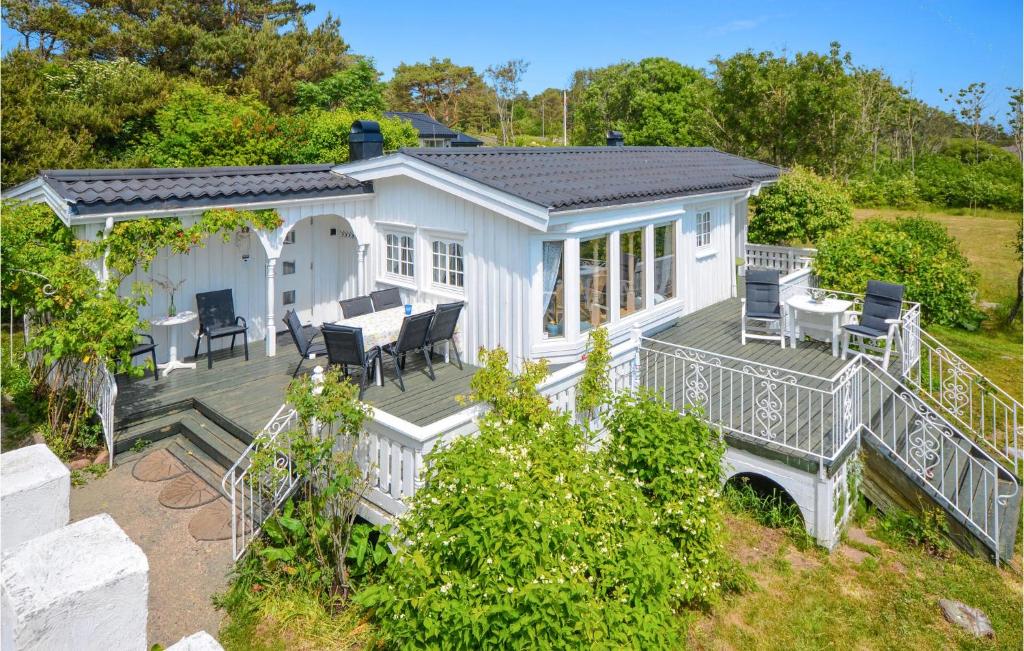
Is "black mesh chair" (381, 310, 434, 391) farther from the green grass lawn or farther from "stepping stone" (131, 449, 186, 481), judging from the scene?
the green grass lawn

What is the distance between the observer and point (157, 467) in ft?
24.5

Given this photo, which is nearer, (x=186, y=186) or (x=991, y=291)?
(x=186, y=186)

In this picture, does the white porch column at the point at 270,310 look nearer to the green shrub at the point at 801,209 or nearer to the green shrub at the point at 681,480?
the green shrub at the point at 681,480

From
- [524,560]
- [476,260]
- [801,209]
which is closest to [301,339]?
[476,260]

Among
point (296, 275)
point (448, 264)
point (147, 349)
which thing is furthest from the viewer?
point (296, 275)

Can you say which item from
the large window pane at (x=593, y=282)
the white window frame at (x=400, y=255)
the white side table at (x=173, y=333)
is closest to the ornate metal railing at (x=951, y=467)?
the large window pane at (x=593, y=282)

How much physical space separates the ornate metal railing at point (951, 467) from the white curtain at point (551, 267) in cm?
394

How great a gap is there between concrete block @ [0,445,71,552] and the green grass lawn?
13359 mm

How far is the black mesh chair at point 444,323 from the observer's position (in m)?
8.95

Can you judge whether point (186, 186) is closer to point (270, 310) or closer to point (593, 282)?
point (270, 310)

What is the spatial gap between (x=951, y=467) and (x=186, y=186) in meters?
10.4

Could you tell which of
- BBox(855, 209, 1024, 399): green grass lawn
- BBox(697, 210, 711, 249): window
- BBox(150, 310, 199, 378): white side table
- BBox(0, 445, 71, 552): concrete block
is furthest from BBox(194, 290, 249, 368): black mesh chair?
BBox(855, 209, 1024, 399): green grass lawn

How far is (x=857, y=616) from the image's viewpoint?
5.68 meters

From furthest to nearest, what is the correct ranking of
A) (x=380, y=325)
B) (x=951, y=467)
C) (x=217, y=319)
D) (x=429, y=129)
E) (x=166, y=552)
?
(x=429, y=129) → (x=217, y=319) → (x=380, y=325) → (x=951, y=467) → (x=166, y=552)
